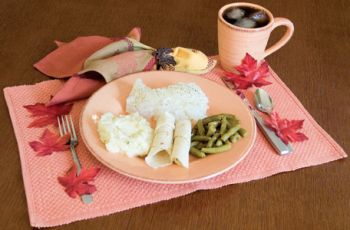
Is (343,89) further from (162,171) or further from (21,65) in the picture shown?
(21,65)

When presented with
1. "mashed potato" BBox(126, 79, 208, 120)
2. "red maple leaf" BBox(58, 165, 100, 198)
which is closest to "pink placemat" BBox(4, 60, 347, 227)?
"red maple leaf" BBox(58, 165, 100, 198)

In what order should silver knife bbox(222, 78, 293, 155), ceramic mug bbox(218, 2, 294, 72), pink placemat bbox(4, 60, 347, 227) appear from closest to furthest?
pink placemat bbox(4, 60, 347, 227) < silver knife bbox(222, 78, 293, 155) < ceramic mug bbox(218, 2, 294, 72)

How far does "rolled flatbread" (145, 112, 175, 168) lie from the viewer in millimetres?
714

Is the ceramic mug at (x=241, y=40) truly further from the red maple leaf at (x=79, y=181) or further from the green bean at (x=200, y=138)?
the red maple leaf at (x=79, y=181)

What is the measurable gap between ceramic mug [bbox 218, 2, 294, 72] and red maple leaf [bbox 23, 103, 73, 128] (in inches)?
14.0

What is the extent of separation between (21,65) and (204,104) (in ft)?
1.44

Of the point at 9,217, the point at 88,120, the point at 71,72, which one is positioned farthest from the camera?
the point at 71,72

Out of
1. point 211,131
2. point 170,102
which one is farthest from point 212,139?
point 170,102

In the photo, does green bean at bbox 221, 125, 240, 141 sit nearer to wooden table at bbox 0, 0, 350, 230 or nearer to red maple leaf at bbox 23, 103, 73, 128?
wooden table at bbox 0, 0, 350, 230

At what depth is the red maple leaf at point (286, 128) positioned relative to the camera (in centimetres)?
81

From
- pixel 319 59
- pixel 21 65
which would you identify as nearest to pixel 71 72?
pixel 21 65

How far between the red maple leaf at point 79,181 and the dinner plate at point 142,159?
0.04m

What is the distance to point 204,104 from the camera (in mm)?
841

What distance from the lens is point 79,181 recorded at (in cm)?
71
